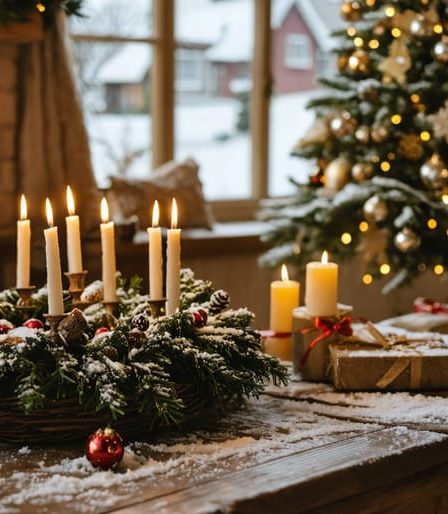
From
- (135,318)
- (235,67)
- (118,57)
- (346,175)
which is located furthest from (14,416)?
(235,67)

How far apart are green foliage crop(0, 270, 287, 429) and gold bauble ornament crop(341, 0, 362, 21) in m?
2.55

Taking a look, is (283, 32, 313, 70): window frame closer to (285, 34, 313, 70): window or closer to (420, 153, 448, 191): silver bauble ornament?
(285, 34, 313, 70): window

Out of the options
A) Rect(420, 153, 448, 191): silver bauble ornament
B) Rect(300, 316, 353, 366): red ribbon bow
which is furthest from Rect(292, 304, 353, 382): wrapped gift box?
Rect(420, 153, 448, 191): silver bauble ornament

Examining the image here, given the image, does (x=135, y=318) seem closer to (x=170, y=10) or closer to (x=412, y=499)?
(x=412, y=499)

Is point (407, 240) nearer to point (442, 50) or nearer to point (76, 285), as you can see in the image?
point (442, 50)

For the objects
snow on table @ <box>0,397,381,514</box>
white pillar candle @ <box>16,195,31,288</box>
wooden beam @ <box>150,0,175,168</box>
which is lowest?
snow on table @ <box>0,397,381,514</box>

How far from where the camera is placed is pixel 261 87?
473 cm

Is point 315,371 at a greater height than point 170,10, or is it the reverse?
point 170,10

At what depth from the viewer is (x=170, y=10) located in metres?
4.33

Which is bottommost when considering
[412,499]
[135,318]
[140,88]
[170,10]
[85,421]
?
[412,499]

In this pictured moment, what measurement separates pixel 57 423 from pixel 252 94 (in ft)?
11.5

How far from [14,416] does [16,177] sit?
2.32m

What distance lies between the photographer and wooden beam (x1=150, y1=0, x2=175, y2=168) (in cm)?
433

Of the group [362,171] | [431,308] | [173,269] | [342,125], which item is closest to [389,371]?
[173,269]
